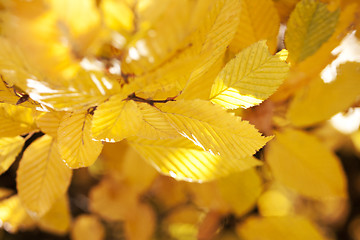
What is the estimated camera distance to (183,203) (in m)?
0.84

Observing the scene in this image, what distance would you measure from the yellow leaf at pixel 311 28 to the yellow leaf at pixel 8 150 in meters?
0.35

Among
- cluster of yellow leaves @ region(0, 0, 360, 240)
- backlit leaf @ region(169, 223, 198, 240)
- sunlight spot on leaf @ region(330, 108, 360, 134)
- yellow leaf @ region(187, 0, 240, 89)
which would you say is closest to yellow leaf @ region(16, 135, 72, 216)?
cluster of yellow leaves @ region(0, 0, 360, 240)

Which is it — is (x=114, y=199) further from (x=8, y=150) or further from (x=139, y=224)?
(x=8, y=150)

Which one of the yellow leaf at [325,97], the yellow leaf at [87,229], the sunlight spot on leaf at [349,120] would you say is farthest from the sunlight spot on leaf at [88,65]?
the yellow leaf at [87,229]

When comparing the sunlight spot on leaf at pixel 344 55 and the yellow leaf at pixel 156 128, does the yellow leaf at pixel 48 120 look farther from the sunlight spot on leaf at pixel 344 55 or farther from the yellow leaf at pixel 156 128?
the sunlight spot on leaf at pixel 344 55

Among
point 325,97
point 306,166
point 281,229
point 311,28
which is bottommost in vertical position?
point 281,229

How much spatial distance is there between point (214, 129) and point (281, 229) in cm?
40

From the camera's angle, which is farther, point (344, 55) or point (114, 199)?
point (114, 199)

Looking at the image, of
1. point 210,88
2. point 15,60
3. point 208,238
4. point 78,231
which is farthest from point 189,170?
point 78,231

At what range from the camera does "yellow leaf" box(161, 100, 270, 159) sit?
0.26 metres

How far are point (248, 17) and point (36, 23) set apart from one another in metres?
0.23

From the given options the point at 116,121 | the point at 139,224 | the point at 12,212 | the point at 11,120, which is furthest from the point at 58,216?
the point at 116,121

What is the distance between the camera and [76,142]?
0.29 metres

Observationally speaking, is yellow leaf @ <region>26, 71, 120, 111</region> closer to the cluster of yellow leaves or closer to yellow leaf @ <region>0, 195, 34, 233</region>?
the cluster of yellow leaves
